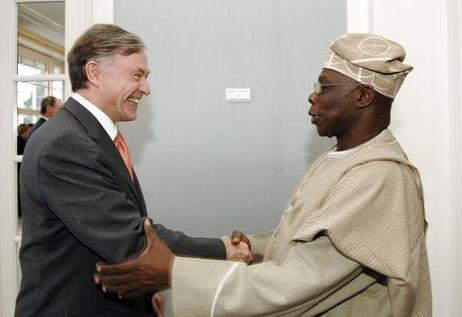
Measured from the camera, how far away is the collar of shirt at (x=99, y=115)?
4.82 feet

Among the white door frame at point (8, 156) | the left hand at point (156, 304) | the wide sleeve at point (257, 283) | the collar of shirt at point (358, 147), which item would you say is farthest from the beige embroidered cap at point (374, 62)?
the white door frame at point (8, 156)

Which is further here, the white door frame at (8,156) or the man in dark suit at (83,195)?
the white door frame at (8,156)

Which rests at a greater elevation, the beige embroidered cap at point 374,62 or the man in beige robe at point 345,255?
the beige embroidered cap at point 374,62

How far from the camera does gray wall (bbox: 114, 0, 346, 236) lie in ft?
8.25

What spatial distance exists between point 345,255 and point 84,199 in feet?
2.35

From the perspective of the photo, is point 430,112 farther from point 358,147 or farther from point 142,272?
point 142,272

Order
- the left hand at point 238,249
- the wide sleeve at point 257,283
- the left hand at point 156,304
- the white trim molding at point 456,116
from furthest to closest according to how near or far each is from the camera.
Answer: the white trim molding at point 456,116 → the left hand at point 238,249 → the left hand at point 156,304 → the wide sleeve at point 257,283

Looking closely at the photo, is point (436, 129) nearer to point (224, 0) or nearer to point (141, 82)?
point (224, 0)

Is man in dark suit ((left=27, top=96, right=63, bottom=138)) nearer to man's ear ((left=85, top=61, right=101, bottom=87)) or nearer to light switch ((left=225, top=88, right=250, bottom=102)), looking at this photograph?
light switch ((left=225, top=88, right=250, bottom=102))

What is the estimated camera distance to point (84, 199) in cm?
126

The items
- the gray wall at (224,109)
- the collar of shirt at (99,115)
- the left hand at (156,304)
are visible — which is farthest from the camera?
the gray wall at (224,109)

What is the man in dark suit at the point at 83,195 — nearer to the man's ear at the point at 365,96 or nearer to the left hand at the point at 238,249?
the left hand at the point at 238,249

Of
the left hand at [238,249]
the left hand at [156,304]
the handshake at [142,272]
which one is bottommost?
the left hand at [156,304]

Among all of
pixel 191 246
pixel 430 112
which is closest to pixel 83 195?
pixel 191 246
